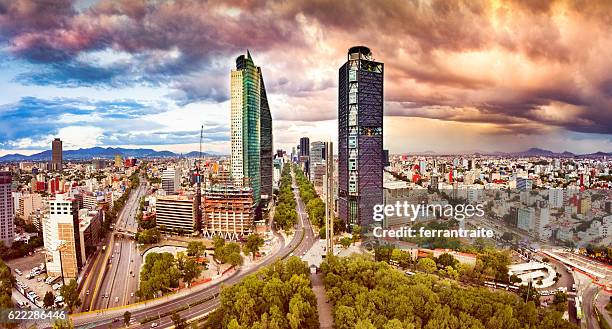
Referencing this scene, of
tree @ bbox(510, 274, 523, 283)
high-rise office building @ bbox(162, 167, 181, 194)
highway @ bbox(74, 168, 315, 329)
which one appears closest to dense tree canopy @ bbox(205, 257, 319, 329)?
highway @ bbox(74, 168, 315, 329)

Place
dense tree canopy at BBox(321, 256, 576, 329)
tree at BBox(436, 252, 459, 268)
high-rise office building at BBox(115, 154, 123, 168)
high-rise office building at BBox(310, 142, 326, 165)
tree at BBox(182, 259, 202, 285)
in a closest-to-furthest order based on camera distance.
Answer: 1. dense tree canopy at BBox(321, 256, 576, 329)
2. tree at BBox(182, 259, 202, 285)
3. tree at BBox(436, 252, 459, 268)
4. high-rise office building at BBox(310, 142, 326, 165)
5. high-rise office building at BBox(115, 154, 123, 168)

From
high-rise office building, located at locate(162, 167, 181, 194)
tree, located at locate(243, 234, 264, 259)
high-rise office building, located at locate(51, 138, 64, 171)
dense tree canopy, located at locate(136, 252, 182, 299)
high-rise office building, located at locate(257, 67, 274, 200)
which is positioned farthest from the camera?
high-rise office building, located at locate(51, 138, 64, 171)

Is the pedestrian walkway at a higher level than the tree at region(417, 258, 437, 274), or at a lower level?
lower

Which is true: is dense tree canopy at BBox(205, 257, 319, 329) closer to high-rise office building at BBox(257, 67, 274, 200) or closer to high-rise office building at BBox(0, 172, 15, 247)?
high-rise office building at BBox(0, 172, 15, 247)

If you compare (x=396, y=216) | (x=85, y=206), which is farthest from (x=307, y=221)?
(x=85, y=206)

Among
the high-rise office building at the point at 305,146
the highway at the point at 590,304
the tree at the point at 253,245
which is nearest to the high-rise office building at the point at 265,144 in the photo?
the tree at the point at 253,245

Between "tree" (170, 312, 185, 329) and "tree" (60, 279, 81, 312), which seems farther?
"tree" (60, 279, 81, 312)

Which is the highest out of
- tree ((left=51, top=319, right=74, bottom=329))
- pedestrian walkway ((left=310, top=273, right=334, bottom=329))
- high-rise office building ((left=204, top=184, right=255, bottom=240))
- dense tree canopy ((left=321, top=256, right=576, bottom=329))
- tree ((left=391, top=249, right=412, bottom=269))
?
high-rise office building ((left=204, top=184, right=255, bottom=240))

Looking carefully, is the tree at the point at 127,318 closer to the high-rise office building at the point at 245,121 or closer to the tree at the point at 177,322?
the tree at the point at 177,322
